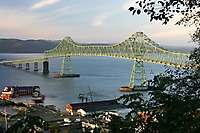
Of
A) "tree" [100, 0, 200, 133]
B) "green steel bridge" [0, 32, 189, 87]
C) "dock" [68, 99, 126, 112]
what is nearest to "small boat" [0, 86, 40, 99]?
"green steel bridge" [0, 32, 189, 87]

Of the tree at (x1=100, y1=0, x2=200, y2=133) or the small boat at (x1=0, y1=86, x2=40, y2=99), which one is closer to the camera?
the tree at (x1=100, y1=0, x2=200, y2=133)

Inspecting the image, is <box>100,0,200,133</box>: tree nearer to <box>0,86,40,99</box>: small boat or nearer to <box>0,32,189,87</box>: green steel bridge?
<box>0,86,40,99</box>: small boat

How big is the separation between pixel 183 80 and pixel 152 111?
0.29 m

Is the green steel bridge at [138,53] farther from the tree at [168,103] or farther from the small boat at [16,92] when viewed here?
the tree at [168,103]

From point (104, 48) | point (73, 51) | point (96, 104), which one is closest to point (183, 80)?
point (96, 104)

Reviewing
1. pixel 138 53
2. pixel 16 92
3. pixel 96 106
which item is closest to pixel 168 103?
pixel 96 106

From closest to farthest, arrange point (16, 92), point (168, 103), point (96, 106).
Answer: point (168, 103) < point (96, 106) < point (16, 92)

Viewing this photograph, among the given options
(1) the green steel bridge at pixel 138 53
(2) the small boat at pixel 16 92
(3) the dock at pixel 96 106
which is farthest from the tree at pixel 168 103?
(1) the green steel bridge at pixel 138 53

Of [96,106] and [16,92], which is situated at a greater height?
[96,106]

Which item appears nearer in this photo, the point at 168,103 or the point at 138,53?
the point at 168,103

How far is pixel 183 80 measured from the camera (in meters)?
2.80

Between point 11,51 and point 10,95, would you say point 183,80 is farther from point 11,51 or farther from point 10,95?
point 11,51

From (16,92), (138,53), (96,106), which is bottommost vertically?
(16,92)

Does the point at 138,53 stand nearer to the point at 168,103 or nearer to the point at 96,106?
the point at 96,106
